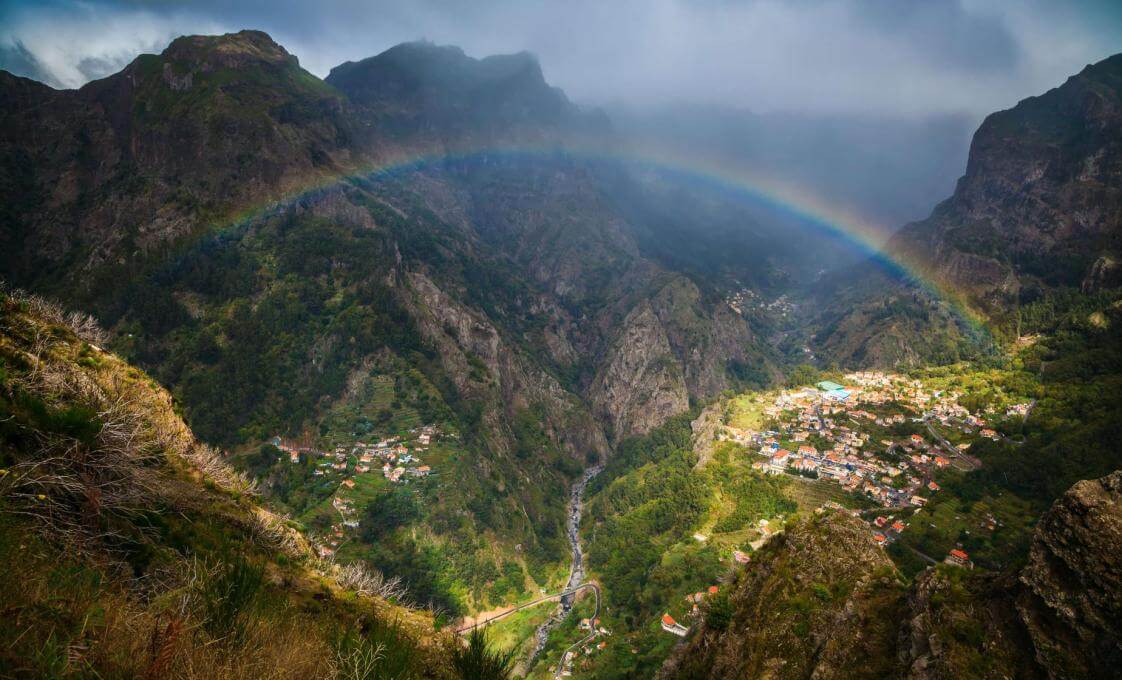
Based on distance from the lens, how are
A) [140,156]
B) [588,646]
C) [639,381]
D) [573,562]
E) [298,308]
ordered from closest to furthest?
[588,646], [573,562], [298,308], [140,156], [639,381]

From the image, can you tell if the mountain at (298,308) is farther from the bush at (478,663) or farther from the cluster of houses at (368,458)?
the bush at (478,663)

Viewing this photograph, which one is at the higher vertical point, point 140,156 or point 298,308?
point 140,156

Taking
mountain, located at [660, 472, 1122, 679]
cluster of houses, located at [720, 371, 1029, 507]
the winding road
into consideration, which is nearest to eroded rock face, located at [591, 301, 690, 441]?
the winding road

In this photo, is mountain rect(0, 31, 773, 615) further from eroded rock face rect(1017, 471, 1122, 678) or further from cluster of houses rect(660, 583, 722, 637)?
eroded rock face rect(1017, 471, 1122, 678)

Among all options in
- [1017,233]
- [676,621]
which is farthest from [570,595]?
[1017,233]

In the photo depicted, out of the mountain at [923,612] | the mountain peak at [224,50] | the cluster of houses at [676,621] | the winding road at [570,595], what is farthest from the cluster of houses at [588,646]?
the mountain peak at [224,50]

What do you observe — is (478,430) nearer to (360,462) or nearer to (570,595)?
(360,462)

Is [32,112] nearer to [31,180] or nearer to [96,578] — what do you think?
[31,180]
